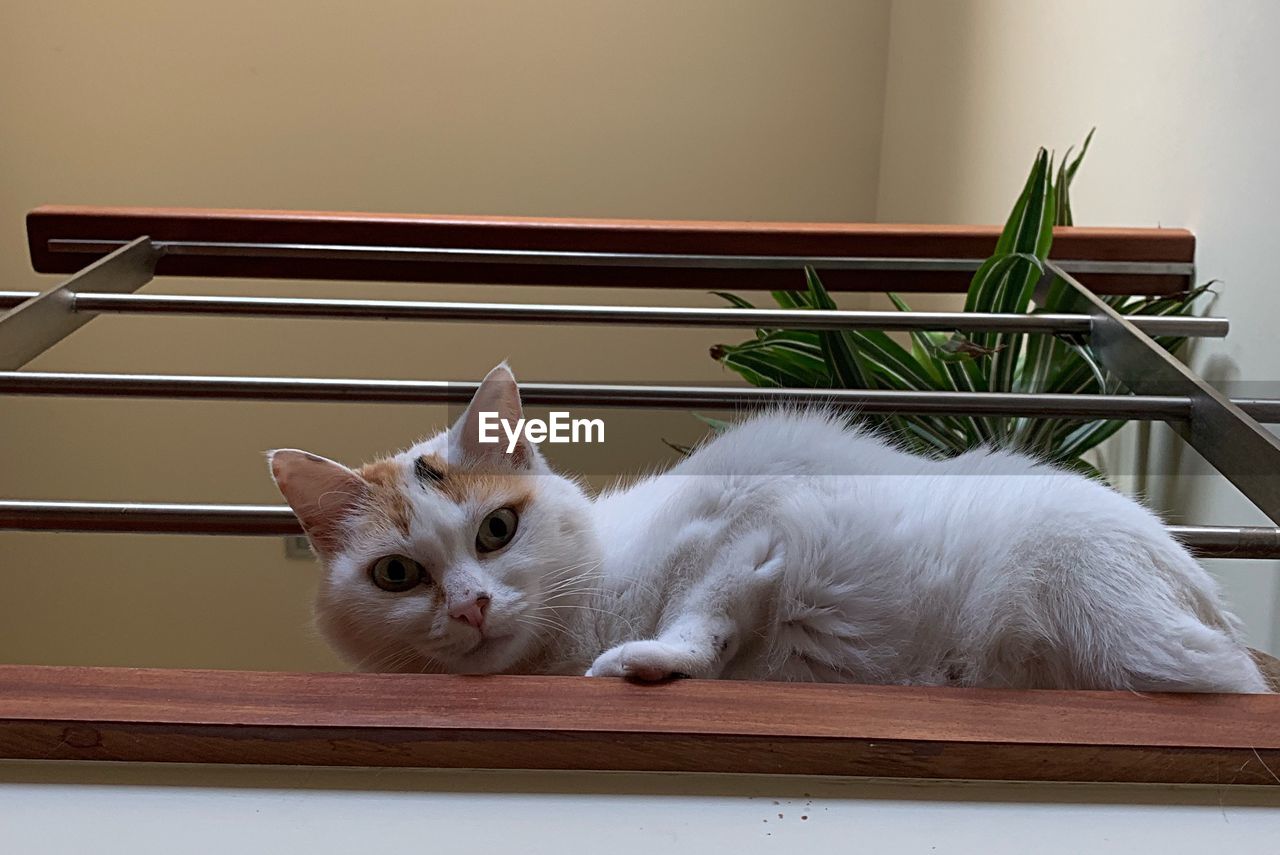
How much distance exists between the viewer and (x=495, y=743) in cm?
47

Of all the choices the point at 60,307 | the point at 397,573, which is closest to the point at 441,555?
the point at 397,573

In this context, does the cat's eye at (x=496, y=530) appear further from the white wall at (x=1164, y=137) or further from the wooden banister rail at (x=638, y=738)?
the white wall at (x=1164, y=137)

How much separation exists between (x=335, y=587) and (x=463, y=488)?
0.12m

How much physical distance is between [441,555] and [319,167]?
7.08 ft

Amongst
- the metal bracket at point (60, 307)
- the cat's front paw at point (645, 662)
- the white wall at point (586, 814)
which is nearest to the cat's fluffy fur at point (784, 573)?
the cat's front paw at point (645, 662)

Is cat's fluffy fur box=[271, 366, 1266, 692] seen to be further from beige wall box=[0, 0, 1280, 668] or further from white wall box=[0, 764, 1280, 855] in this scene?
beige wall box=[0, 0, 1280, 668]

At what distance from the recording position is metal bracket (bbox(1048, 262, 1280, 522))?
703 mm

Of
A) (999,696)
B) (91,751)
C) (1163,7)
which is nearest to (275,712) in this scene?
(91,751)

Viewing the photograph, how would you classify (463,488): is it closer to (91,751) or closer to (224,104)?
(91,751)

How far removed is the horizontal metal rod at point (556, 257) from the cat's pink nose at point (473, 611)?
62cm

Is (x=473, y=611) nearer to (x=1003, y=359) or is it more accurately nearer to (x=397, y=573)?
(x=397, y=573)

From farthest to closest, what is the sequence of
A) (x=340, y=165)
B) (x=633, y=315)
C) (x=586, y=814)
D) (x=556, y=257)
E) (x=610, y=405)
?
(x=340, y=165), (x=556, y=257), (x=633, y=315), (x=610, y=405), (x=586, y=814)

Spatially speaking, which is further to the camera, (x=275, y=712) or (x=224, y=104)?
(x=224, y=104)

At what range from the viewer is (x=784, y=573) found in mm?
667
